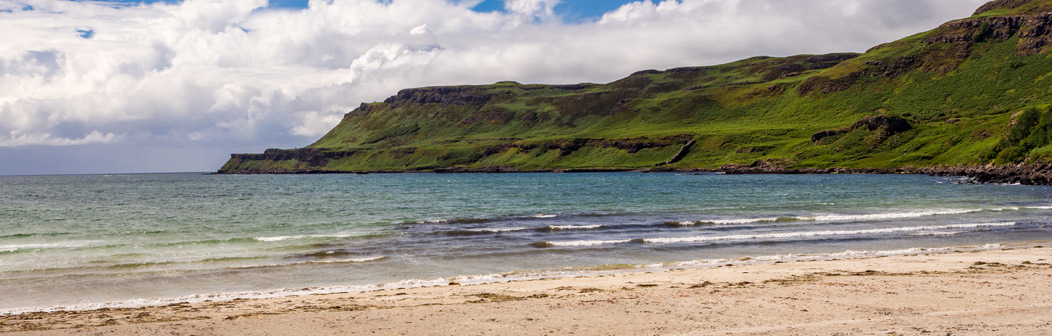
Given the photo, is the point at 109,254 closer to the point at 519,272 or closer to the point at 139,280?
the point at 139,280

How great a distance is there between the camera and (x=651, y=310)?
627 inches

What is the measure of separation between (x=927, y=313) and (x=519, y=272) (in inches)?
561

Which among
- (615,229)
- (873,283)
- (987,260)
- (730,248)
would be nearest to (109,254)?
(615,229)

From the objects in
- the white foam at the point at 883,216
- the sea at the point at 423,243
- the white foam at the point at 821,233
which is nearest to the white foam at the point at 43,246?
the sea at the point at 423,243

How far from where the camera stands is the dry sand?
45.8 feet

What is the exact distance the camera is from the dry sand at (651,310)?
549 inches

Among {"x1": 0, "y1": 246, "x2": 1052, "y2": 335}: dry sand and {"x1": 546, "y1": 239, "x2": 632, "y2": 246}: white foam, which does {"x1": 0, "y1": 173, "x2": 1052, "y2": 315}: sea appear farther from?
{"x1": 0, "y1": 246, "x2": 1052, "y2": 335}: dry sand

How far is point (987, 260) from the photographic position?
24.6 metres

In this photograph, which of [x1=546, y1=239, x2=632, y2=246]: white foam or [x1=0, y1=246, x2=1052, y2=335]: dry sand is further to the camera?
[x1=546, y1=239, x2=632, y2=246]: white foam

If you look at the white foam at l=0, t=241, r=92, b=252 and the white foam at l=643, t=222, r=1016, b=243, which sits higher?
the white foam at l=0, t=241, r=92, b=252

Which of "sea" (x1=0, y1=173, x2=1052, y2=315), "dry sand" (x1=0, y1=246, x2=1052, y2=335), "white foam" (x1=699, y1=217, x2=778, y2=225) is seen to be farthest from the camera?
"white foam" (x1=699, y1=217, x2=778, y2=225)

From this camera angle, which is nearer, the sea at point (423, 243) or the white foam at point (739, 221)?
the sea at point (423, 243)

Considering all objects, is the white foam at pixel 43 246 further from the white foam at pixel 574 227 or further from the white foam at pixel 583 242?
the white foam at pixel 574 227

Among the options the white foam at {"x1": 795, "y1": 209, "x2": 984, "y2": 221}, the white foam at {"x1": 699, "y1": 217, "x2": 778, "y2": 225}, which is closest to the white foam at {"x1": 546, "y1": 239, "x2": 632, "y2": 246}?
the white foam at {"x1": 699, "y1": 217, "x2": 778, "y2": 225}
